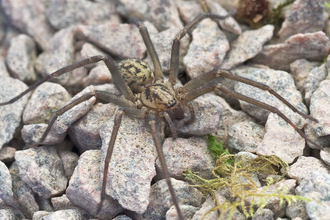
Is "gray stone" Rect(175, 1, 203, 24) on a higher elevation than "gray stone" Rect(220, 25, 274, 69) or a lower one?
higher

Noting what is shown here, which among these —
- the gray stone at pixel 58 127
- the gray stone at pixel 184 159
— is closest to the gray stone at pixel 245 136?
the gray stone at pixel 184 159

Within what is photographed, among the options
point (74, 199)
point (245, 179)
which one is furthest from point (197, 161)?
point (74, 199)

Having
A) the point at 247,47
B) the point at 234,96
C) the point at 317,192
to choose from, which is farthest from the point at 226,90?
the point at 317,192

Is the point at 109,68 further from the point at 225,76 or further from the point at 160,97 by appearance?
the point at 225,76

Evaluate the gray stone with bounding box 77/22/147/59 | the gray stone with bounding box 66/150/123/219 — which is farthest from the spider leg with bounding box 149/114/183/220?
the gray stone with bounding box 77/22/147/59

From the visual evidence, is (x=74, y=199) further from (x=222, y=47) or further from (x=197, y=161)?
(x=222, y=47)

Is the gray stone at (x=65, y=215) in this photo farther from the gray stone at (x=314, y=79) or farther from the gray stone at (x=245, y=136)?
the gray stone at (x=314, y=79)

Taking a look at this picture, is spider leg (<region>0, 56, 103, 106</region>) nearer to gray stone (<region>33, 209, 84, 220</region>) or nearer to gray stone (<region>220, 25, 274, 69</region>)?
gray stone (<region>33, 209, 84, 220</region>)
